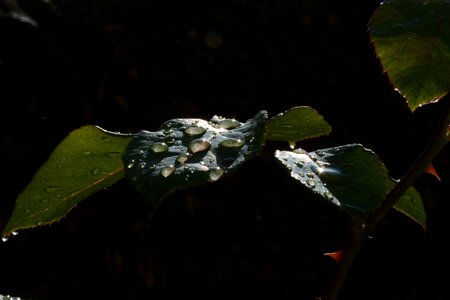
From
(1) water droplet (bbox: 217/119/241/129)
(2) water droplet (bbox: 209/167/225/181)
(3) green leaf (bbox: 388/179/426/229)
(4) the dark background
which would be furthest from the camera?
(4) the dark background

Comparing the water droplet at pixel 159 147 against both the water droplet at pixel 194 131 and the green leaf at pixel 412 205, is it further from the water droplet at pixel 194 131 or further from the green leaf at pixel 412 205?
the green leaf at pixel 412 205

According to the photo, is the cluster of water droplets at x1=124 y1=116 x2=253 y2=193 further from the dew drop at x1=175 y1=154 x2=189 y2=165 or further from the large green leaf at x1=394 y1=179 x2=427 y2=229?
the large green leaf at x1=394 y1=179 x2=427 y2=229

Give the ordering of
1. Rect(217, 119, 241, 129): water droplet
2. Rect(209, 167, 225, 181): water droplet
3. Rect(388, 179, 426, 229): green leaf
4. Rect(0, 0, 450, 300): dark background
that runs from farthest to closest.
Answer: Rect(0, 0, 450, 300): dark background
Rect(388, 179, 426, 229): green leaf
Rect(217, 119, 241, 129): water droplet
Rect(209, 167, 225, 181): water droplet

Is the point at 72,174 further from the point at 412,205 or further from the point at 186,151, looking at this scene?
the point at 412,205

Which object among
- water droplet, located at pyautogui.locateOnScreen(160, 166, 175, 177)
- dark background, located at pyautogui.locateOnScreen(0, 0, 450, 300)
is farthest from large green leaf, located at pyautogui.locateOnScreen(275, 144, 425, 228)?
dark background, located at pyautogui.locateOnScreen(0, 0, 450, 300)

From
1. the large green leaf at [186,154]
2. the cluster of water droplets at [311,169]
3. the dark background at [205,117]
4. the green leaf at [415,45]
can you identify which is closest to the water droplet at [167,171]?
the large green leaf at [186,154]

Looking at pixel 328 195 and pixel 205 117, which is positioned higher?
pixel 328 195

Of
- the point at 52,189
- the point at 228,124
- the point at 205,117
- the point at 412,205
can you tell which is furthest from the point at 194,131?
the point at 205,117
